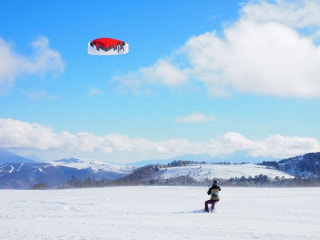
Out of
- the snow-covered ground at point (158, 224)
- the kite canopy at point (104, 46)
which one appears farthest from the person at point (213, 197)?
the kite canopy at point (104, 46)

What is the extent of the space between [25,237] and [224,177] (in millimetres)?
184004

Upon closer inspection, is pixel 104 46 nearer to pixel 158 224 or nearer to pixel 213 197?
pixel 213 197

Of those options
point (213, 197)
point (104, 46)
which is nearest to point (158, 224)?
point (213, 197)

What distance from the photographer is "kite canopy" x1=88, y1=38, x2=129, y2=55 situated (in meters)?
30.7

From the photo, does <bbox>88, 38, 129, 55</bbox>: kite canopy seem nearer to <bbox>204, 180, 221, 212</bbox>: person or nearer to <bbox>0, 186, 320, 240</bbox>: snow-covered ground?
<bbox>0, 186, 320, 240</bbox>: snow-covered ground

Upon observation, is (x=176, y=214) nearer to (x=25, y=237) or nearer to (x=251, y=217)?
(x=251, y=217)

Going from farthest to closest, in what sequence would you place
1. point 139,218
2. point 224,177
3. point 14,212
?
point 224,177 → point 14,212 → point 139,218

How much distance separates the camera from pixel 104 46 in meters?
30.7

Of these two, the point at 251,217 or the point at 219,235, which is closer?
the point at 219,235

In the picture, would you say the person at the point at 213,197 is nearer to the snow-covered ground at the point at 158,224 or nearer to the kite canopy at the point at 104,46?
the snow-covered ground at the point at 158,224

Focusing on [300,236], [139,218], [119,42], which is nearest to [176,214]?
[139,218]

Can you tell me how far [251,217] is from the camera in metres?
18.2

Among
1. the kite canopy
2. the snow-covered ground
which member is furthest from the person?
the kite canopy

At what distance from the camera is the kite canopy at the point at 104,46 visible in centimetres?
3069
